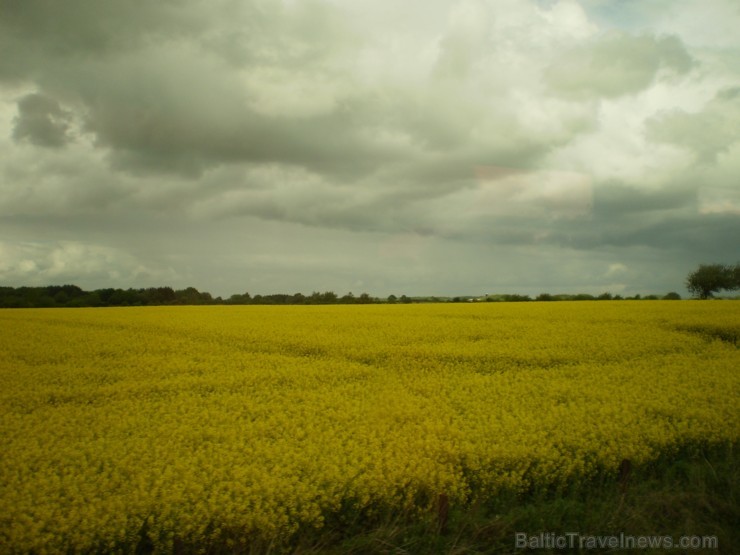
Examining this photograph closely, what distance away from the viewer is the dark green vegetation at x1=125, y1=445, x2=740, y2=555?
4.48 m

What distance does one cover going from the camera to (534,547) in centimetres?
460

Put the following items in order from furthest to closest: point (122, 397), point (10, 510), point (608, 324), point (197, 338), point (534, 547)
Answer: point (608, 324), point (197, 338), point (122, 397), point (534, 547), point (10, 510)

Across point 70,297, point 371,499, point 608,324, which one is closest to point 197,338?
point 371,499

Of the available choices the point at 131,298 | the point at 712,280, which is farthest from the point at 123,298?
the point at 712,280

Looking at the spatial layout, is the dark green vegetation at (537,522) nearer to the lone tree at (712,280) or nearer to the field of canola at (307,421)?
the field of canola at (307,421)

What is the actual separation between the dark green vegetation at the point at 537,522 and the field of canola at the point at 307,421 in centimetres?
18

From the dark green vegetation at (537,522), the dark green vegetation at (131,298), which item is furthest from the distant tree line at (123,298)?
the dark green vegetation at (537,522)

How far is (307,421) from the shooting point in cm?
674

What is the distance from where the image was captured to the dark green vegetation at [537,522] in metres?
4.48

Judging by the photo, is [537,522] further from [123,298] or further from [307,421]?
[123,298]

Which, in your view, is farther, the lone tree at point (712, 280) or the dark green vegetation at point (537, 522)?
the lone tree at point (712, 280)

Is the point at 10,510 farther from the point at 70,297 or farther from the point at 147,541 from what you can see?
the point at 70,297

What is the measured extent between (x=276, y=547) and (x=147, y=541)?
119cm

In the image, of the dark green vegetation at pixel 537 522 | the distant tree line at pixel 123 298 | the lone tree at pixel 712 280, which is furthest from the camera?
the lone tree at pixel 712 280
